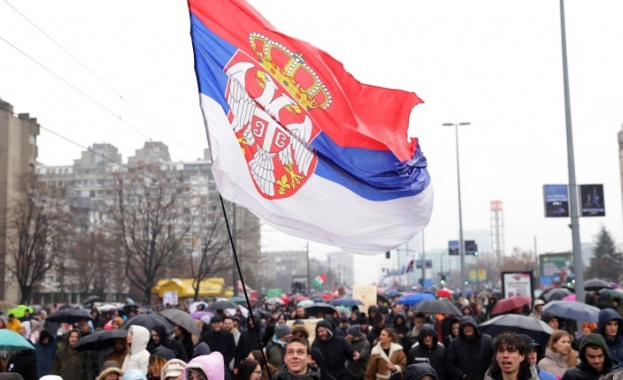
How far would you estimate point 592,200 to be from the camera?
23547 millimetres

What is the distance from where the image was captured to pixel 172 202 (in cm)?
5062

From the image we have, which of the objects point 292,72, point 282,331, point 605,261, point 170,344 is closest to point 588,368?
point 292,72

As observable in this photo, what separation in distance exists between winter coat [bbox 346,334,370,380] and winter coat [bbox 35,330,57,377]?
5.23 m

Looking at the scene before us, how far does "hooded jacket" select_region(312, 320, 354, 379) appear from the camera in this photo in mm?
13156

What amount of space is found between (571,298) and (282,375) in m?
15.8

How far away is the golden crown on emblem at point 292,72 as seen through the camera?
820 centimetres

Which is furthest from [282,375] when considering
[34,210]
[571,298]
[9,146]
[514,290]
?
[9,146]

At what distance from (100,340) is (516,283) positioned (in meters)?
19.1

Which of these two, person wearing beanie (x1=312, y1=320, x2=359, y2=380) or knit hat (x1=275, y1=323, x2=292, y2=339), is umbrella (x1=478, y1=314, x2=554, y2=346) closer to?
person wearing beanie (x1=312, y1=320, x2=359, y2=380)

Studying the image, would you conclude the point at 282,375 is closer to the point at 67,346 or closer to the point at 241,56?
the point at 241,56

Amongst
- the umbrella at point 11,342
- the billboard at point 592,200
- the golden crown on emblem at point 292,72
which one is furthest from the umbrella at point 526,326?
the billboard at point 592,200

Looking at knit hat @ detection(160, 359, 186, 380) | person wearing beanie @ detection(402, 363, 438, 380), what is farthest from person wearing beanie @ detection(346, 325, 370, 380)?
knit hat @ detection(160, 359, 186, 380)

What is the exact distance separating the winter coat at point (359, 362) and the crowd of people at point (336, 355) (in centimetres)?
1

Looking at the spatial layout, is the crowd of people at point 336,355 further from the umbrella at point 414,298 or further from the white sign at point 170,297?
the white sign at point 170,297
